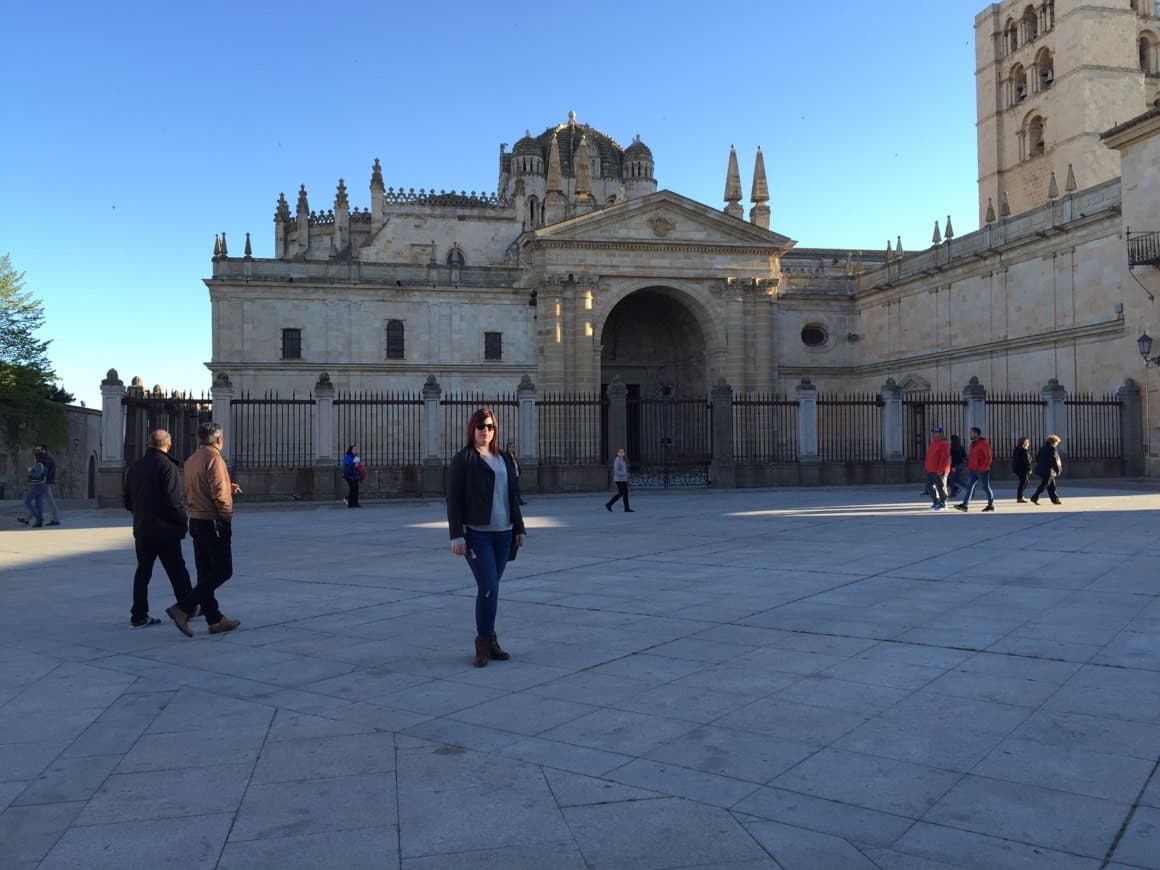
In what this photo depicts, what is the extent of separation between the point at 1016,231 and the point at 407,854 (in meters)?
34.9

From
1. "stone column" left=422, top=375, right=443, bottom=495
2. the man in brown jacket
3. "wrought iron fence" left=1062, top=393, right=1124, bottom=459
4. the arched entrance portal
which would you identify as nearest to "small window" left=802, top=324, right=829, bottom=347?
the arched entrance portal

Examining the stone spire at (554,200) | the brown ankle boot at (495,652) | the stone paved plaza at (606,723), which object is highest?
the stone spire at (554,200)

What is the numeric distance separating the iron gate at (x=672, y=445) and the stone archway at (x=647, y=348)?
87 cm

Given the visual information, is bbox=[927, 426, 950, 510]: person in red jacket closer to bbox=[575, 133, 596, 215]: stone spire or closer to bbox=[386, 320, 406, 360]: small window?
bbox=[575, 133, 596, 215]: stone spire

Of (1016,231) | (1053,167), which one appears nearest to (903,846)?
(1016,231)

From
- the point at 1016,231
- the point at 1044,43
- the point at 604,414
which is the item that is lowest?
the point at 604,414

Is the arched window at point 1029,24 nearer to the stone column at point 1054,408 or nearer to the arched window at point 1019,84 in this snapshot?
the arched window at point 1019,84

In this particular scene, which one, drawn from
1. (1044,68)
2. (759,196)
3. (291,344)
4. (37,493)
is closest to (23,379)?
(291,344)

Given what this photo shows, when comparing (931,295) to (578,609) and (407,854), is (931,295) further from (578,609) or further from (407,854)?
(407,854)

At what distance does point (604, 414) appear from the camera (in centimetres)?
3966

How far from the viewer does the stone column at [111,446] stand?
68.7 feet

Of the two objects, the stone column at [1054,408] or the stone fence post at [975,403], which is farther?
the stone column at [1054,408]

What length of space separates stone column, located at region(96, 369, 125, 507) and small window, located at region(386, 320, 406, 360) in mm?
18698

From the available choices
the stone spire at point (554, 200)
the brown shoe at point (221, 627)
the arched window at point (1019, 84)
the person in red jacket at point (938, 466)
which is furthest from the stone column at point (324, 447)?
the arched window at point (1019, 84)
